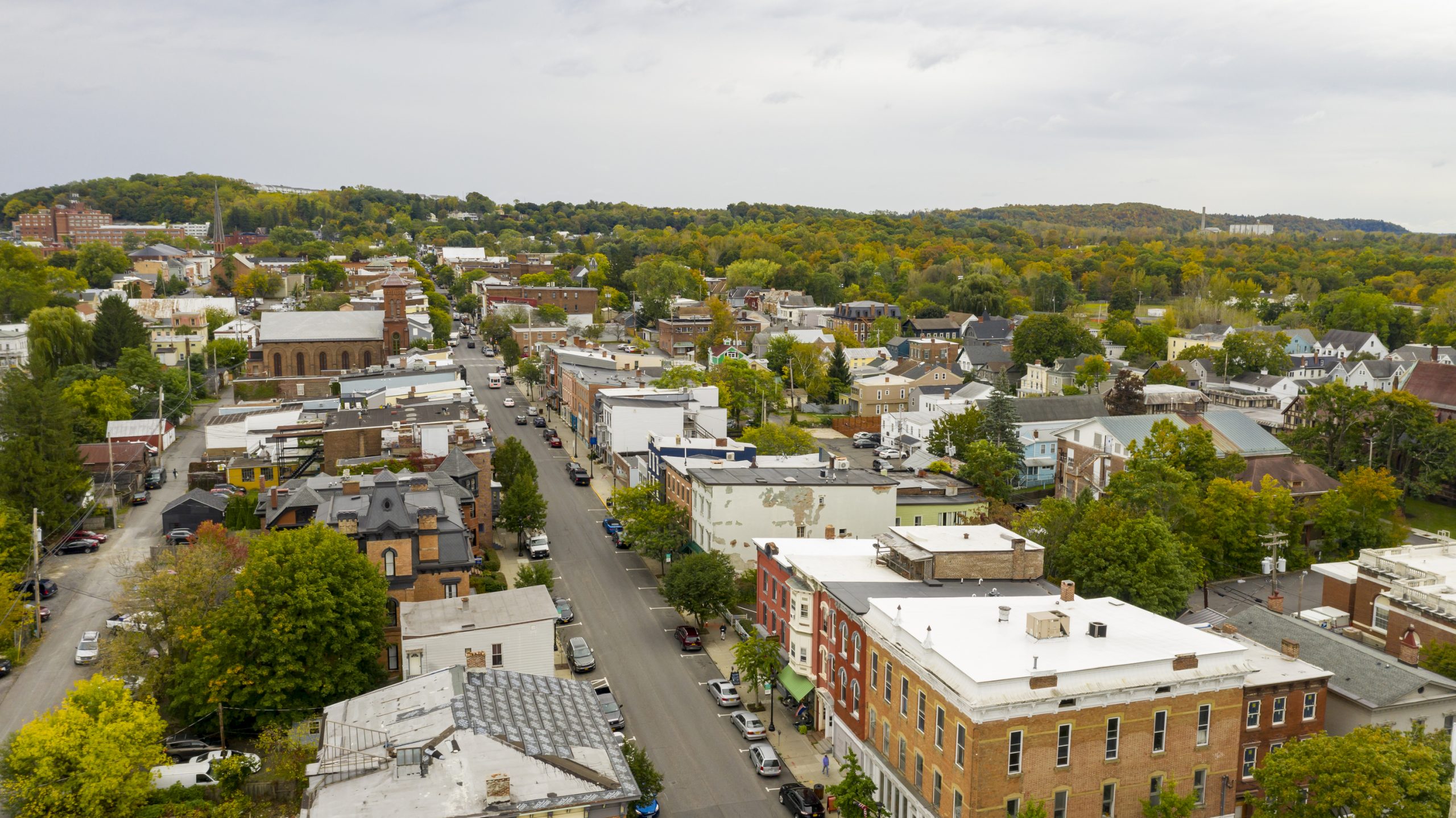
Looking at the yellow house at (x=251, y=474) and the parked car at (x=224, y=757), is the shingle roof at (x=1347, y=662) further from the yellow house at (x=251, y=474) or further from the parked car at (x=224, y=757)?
the yellow house at (x=251, y=474)

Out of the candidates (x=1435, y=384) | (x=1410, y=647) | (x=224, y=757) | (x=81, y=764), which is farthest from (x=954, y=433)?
(x=81, y=764)

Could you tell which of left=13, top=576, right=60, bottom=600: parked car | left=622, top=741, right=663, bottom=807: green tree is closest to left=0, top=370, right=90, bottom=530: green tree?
left=13, top=576, right=60, bottom=600: parked car

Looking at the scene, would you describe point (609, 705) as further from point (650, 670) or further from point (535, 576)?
point (535, 576)

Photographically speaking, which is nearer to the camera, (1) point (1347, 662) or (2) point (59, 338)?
(1) point (1347, 662)

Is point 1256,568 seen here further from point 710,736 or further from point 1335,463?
point 710,736

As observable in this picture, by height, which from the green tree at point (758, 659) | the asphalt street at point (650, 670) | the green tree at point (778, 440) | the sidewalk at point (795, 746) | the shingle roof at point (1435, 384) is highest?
the shingle roof at point (1435, 384)

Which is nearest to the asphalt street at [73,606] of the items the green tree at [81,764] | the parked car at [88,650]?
the parked car at [88,650]
